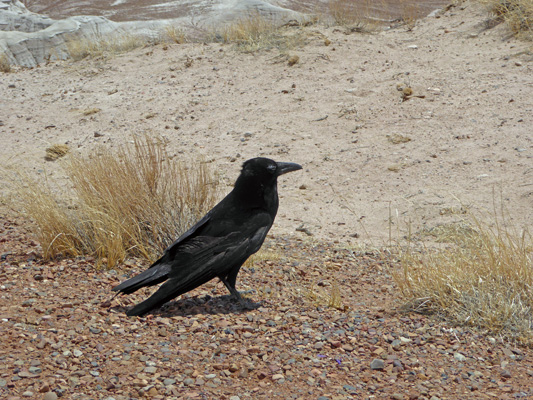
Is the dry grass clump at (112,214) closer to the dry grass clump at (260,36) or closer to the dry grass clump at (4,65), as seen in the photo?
the dry grass clump at (260,36)

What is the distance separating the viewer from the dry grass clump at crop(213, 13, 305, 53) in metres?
12.2

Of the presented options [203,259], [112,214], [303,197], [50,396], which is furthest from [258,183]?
[303,197]

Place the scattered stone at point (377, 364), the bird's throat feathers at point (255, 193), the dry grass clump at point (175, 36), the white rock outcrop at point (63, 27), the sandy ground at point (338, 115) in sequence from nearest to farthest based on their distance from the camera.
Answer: the scattered stone at point (377, 364) → the bird's throat feathers at point (255, 193) → the sandy ground at point (338, 115) → the dry grass clump at point (175, 36) → the white rock outcrop at point (63, 27)

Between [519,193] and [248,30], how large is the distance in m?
7.39

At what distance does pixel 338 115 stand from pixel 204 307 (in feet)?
19.8

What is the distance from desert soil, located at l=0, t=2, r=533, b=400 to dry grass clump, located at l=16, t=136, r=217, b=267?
198 mm

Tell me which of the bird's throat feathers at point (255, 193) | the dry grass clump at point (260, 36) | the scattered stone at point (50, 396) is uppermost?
the bird's throat feathers at point (255, 193)

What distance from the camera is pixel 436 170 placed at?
8000mm

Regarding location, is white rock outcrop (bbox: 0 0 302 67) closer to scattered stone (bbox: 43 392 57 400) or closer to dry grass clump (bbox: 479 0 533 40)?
dry grass clump (bbox: 479 0 533 40)

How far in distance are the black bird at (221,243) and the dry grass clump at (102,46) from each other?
32.7 ft

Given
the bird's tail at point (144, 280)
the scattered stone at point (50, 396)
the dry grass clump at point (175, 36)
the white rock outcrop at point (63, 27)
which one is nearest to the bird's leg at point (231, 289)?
the bird's tail at point (144, 280)

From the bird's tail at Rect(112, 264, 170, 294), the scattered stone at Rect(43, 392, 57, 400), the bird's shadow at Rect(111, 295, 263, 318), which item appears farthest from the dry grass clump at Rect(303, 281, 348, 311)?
the scattered stone at Rect(43, 392, 57, 400)

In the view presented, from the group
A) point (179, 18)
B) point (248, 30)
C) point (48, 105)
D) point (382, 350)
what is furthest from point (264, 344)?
point (179, 18)

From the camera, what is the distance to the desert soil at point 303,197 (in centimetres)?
331
